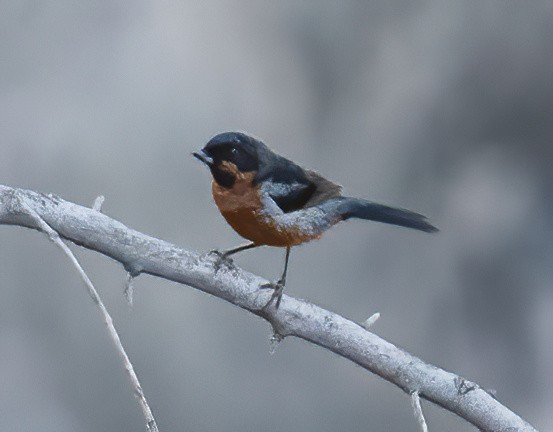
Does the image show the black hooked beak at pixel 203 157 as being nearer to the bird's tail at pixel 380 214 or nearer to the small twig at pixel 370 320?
the bird's tail at pixel 380 214

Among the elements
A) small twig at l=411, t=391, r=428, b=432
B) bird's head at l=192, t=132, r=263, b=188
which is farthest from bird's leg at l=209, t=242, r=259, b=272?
small twig at l=411, t=391, r=428, b=432

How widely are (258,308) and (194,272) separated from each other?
0.15m

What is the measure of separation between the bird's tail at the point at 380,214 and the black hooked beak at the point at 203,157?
1.10ft

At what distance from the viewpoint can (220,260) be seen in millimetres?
1594

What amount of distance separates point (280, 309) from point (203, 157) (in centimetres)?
39

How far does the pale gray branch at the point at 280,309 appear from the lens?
149 cm

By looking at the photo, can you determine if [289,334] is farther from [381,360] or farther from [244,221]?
[244,221]

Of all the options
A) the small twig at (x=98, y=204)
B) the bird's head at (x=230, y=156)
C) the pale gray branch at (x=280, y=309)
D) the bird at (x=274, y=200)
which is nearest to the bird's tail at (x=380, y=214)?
the bird at (x=274, y=200)

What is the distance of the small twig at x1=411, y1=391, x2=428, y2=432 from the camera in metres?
1.36

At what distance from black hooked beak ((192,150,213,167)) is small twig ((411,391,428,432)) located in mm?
658

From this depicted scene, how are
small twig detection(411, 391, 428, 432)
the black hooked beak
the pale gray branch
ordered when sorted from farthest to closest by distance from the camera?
the black hooked beak
the pale gray branch
small twig detection(411, 391, 428, 432)

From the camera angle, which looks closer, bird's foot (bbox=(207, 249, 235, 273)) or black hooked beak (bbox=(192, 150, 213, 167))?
bird's foot (bbox=(207, 249, 235, 273))

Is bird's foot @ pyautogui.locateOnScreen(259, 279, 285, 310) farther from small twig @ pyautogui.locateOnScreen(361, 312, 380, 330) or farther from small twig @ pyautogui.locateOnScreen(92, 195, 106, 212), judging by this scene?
small twig @ pyautogui.locateOnScreen(92, 195, 106, 212)

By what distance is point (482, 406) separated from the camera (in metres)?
1.64
